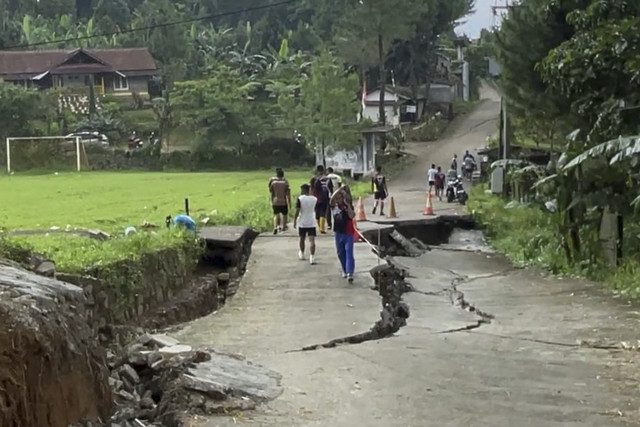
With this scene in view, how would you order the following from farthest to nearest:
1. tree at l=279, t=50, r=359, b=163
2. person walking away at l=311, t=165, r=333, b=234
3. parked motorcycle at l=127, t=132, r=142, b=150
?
parked motorcycle at l=127, t=132, r=142, b=150 < tree at l=279, t=50, r=359, b=163 < person walking away at l=311, t=165, r=333, b=234

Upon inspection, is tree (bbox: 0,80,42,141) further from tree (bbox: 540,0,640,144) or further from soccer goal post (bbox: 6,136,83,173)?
tree (bbox: 540,0,640,144)

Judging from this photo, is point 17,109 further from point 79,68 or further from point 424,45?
point 424,45

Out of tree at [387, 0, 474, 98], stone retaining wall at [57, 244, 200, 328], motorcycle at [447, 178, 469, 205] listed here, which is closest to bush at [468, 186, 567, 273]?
motorcycle at [447, 178, 469, 205]

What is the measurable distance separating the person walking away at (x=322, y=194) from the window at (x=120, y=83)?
4663 cm

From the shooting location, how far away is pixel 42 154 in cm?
5450

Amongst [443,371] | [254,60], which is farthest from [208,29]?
[443,371]

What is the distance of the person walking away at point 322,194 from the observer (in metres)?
22.2

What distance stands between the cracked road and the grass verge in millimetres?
481

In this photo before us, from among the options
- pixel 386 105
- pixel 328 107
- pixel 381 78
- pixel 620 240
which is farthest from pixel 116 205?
pixel 386 105

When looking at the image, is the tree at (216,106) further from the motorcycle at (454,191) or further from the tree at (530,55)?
the tree at (530,55)

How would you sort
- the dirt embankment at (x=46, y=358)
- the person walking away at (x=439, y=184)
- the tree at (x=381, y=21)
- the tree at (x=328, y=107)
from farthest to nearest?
the tree at (x=381, y=21), the tree at (x=328, y=107), the person walking away at (x=439, y=184), the dirt embankment at (x=46, y=358)

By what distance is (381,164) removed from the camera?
53.2m

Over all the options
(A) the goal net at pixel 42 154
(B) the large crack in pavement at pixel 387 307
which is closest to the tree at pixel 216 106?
(A) the goal net at pixel 42 154

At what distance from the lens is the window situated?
221 ft
